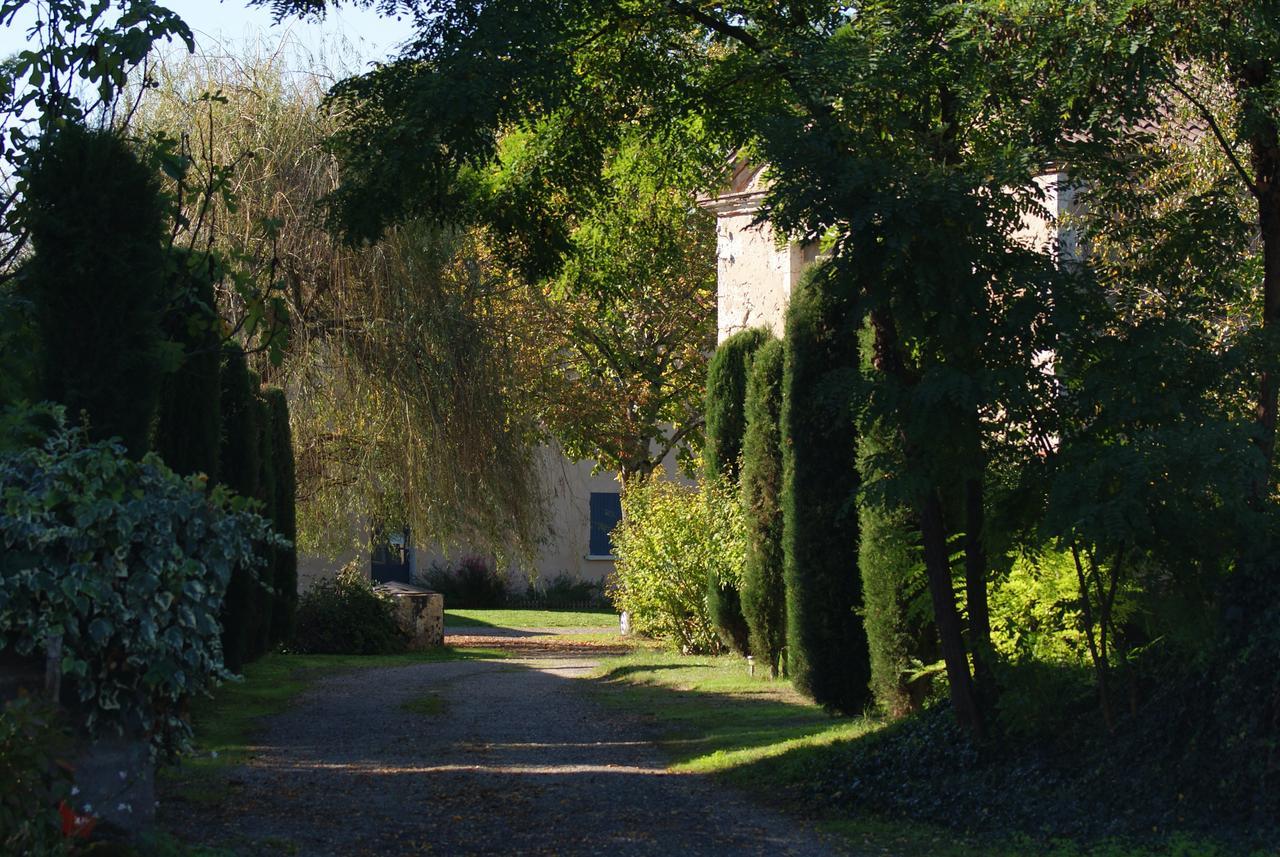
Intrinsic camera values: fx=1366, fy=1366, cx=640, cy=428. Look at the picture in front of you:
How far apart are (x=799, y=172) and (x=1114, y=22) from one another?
1946 mm

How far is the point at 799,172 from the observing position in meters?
7.40

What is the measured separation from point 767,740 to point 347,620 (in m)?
10.9

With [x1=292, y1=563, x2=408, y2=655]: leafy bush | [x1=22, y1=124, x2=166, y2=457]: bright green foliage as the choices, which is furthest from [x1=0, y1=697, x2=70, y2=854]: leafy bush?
[x1=292, y1=563, x2=408, y2=655]: leafy bush

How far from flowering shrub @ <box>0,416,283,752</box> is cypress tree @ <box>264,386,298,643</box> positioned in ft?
34.5

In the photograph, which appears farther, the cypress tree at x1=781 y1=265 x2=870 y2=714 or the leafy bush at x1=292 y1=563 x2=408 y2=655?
the leafy bush at x1=292 y1=563 x2=408 y2=655

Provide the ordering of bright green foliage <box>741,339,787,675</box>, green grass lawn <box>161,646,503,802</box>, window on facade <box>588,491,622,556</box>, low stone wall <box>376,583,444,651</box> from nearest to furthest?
green grass lawn <box>161,646,503,802</box> → bright green foliage <box>741,339,787,675</box> → low stone wall <box>376,583,444,651</box> → window on facade <box>588,491,622,556</box>

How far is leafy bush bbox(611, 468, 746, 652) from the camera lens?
16938 mm

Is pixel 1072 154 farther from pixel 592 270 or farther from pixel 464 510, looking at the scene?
pixel 464 510

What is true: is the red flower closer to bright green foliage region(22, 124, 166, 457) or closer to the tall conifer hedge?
bright green foliage region(22, 124, 166, 457)

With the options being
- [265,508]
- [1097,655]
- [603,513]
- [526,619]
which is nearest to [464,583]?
[603,513]

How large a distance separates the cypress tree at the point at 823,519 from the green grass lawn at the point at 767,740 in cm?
45

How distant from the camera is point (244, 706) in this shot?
1270cm

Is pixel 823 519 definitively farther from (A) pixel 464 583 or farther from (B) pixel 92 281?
(A) pixel 464 583

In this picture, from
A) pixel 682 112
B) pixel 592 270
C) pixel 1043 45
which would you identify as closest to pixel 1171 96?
pixel 1043 45
